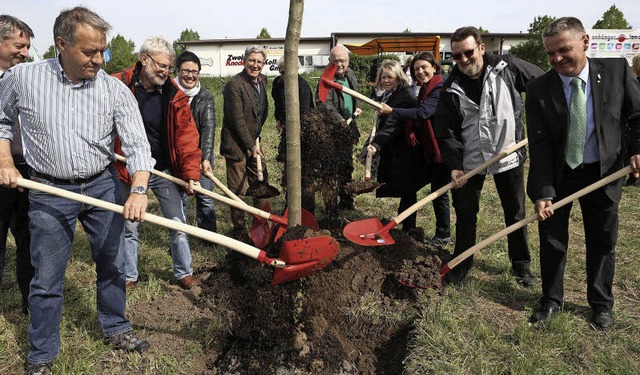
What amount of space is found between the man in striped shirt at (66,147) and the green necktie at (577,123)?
265 cm

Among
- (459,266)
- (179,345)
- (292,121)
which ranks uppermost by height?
(292,121)

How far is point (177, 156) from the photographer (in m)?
3.59

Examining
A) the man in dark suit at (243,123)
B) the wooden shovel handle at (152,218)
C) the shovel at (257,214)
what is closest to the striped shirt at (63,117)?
the wooden shovel handle at (152,218)

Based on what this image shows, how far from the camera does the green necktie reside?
113 inches

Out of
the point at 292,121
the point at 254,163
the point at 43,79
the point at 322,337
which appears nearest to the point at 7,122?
the point at 43,79

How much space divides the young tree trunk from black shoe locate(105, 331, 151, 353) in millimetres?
1246

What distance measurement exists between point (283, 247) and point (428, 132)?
2.48 m

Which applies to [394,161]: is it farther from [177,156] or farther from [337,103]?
[177,156]

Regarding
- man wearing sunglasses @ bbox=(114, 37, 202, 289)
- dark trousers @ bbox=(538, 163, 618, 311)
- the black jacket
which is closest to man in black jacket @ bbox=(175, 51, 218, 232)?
the black jacket

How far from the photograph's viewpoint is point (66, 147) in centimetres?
247

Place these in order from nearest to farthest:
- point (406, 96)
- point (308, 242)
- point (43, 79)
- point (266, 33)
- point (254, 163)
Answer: point (43, 79) → point (308, 242) → point (406, 96) → point (254, 163) → point (266, 33)

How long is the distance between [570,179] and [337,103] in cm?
303

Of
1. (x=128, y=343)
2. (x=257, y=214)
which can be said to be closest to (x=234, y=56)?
(x=257, y=214)

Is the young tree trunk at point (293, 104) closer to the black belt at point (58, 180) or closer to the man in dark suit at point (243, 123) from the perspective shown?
the black belt at point (58, 180)
